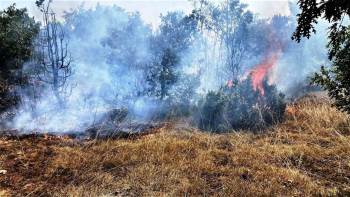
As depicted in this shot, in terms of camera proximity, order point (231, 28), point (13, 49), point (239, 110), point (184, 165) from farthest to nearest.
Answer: point (231, 28) < point (13, 49) < point (239, 110) < point (184, 165)

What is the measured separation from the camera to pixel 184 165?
295 inches

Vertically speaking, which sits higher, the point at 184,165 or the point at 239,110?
the point at 239,110

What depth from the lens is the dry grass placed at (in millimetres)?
6352

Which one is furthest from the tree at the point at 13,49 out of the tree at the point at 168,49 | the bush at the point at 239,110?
the bush at the point at 239,110

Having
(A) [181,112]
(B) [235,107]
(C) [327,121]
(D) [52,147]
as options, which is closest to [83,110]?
(A) [181,112]

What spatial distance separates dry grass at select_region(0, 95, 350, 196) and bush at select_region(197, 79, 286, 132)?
1.27 meters

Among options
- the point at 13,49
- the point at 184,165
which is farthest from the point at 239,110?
the point at 13,49

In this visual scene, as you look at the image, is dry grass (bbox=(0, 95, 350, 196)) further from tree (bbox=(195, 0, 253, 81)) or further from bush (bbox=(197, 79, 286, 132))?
tree (bbox=(195, 0, 253, 81))

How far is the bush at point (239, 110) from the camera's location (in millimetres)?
11797

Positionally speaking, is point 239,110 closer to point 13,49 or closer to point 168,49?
point 168,49

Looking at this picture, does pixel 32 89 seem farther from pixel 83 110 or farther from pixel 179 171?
pixel 179 171

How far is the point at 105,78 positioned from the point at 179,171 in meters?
11.8

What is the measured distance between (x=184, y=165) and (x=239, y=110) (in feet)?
18.4

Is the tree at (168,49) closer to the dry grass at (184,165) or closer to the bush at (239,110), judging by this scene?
the bush at (239,110)
